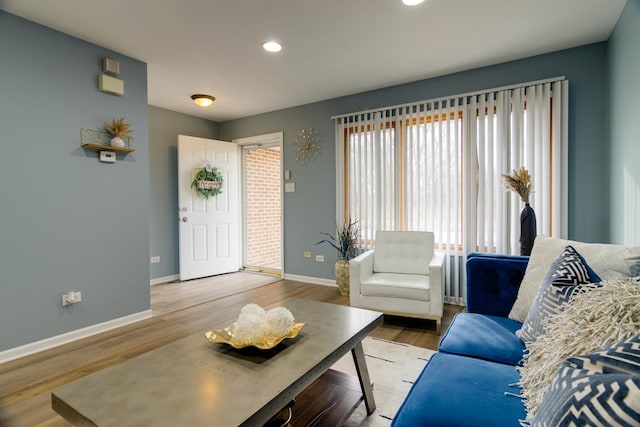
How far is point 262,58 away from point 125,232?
7.04ft

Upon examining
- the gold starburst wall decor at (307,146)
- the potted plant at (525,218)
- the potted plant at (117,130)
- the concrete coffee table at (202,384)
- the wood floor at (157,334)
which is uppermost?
the gold starburst wall decor at (307,146)

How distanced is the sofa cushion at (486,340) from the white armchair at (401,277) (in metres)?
1.04

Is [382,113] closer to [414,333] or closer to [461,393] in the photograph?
[414,333]

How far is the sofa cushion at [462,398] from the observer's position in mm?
985

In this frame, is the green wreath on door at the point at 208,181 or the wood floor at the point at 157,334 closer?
the wood floor at the point at 157,334

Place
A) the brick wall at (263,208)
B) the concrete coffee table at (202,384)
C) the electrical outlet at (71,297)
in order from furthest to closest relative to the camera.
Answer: the brick wall at (263,208), the electrical outlet at (71,297), the concrete coffee table at (202,384)

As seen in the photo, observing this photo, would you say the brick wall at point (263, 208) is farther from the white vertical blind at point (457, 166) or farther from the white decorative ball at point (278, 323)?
the white decorative ball at point (278, 323)

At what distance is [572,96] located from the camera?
3051mm

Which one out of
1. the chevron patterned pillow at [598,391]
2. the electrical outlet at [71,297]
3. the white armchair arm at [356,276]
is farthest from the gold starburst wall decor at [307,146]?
the chevron patterned pillow at [598,391]

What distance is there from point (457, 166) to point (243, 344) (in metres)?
3.06

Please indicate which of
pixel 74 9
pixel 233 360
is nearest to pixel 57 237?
pixel 74 9

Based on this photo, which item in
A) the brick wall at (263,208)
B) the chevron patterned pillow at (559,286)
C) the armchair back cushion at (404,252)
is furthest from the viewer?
the brick wall at (263,208)

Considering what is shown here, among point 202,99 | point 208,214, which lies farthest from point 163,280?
point 202,99

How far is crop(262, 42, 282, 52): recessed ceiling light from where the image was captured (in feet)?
9.62
